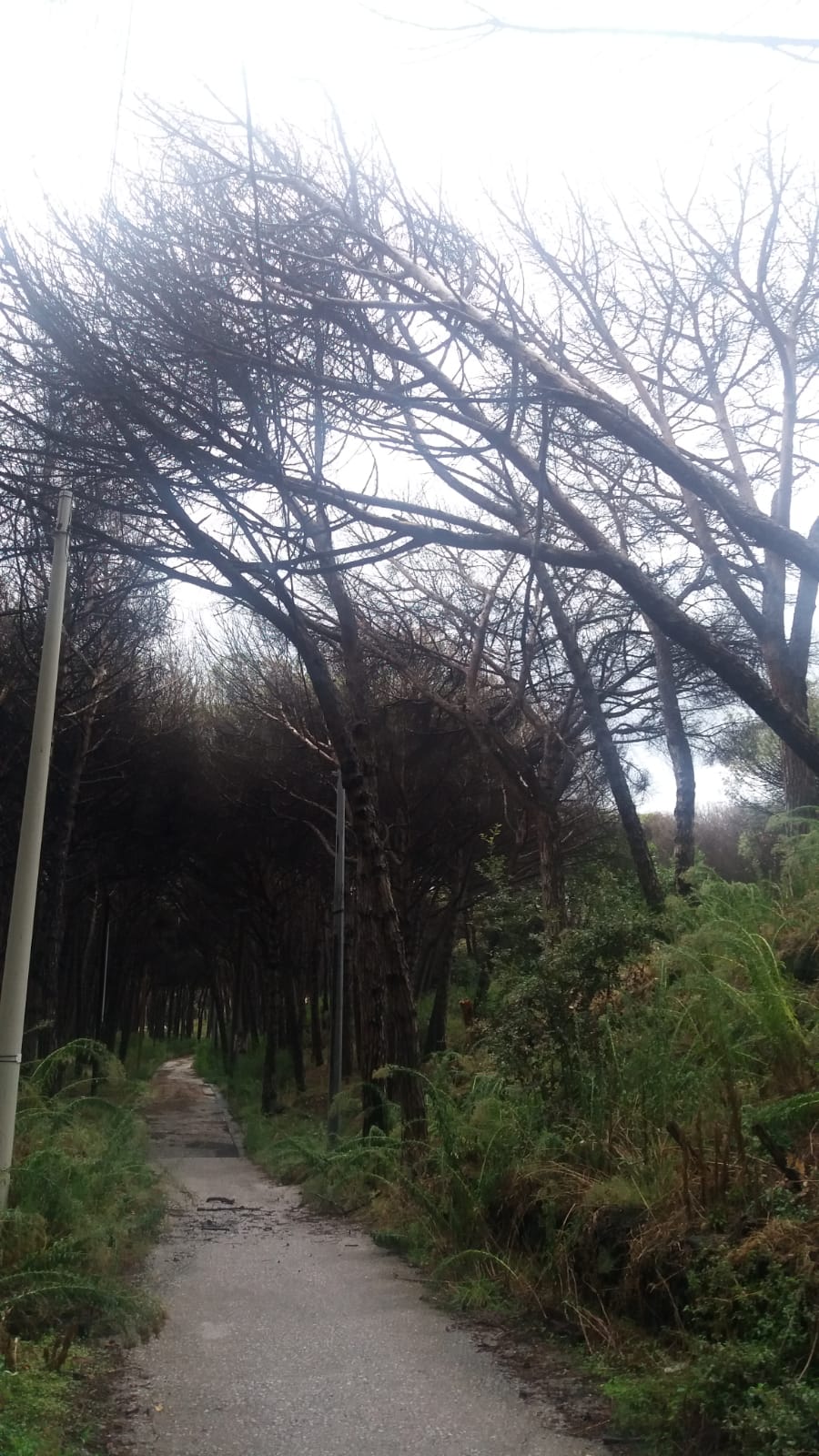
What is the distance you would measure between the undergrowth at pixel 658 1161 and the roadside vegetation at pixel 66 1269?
209 cm

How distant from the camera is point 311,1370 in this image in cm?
565

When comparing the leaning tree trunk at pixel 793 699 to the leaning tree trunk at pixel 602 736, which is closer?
the leaning tree trunk at pixel 793 699

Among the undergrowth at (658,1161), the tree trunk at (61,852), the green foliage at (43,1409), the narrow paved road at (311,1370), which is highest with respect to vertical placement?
the tree trunk at (61,852)

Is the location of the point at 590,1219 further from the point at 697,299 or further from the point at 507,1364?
the point at 697,299

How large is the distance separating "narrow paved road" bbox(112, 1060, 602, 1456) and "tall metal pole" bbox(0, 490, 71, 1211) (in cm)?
159

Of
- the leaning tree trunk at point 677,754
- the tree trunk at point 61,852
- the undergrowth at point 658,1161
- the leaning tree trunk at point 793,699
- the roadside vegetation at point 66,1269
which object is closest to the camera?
the undergrowth at point 658,1161

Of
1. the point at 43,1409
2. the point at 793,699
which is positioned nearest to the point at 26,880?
the point at 43,1409

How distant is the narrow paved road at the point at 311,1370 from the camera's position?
182 inches

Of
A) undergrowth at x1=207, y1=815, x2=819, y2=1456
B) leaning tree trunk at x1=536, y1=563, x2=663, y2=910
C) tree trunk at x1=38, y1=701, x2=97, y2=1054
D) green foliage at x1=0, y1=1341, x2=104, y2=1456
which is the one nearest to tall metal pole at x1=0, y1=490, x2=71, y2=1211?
green foliage at x1=0, y1=1341, x2=104, y2=1456

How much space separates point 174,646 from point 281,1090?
14.8 m

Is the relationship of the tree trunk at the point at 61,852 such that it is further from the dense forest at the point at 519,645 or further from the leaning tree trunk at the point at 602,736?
the leaning tree trunk at the point at 602,736

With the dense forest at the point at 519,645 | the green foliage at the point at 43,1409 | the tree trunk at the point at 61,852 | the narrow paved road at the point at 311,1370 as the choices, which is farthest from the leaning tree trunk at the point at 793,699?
the tree trunk at the point at 61,852

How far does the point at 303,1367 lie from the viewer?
225 inches

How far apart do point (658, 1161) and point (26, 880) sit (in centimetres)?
459
